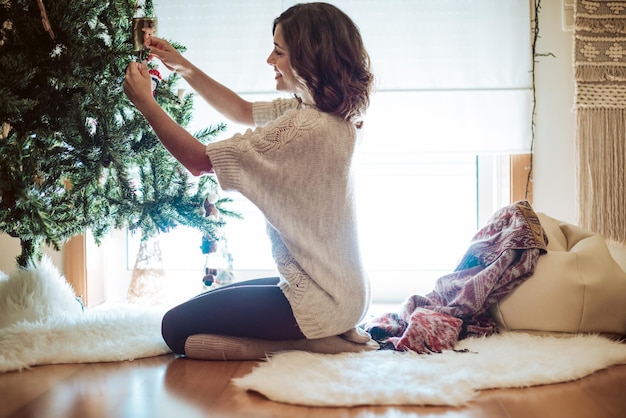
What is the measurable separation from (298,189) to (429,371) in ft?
1.76

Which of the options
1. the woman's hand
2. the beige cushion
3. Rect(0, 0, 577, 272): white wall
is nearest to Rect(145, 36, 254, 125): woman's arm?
the woman's hand

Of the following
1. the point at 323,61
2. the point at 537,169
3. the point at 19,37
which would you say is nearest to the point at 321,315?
the point at 323,61

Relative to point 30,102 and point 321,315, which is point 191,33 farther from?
point 321,315

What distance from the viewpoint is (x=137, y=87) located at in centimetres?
167

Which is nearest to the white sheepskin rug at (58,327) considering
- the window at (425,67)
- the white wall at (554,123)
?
the white wall at (554,123)

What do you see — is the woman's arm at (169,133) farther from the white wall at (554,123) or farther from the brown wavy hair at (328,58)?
the white wall at (554,123)

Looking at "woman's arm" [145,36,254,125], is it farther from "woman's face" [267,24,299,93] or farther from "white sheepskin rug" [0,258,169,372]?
"white sheepskin rug" [0,258,169,372]

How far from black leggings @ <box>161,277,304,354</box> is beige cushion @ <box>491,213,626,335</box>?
0.67m

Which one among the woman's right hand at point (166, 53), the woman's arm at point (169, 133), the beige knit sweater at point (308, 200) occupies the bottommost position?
the beige knit sweater at point (308, 200)

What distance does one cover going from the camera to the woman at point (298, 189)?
1.65 meters

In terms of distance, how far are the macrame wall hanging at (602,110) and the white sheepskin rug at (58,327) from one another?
1655mm

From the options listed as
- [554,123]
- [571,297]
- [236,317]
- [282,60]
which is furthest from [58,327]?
[554,123]

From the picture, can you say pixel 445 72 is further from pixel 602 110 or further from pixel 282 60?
pixel 282 60

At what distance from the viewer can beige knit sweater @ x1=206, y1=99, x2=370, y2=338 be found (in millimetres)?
1648
